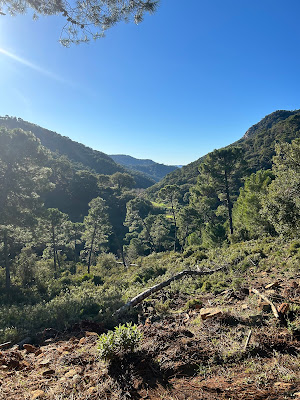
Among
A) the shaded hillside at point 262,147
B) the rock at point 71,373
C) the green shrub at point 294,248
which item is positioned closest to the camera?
the rock at point 71,373

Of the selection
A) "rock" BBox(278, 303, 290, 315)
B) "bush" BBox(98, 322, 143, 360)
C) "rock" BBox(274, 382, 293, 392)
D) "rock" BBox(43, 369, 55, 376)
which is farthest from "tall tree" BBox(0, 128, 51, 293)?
"rock" BBox(274, 382, 293, 392)

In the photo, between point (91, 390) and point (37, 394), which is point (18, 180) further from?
point (91, 390)

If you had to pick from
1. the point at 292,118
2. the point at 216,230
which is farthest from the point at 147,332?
the point at 292,118

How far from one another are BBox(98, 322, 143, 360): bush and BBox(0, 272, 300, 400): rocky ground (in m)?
0.11

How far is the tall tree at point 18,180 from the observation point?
1259 cm

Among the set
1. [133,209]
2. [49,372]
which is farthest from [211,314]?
[133,209]

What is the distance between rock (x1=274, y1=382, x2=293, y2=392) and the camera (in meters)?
2.41

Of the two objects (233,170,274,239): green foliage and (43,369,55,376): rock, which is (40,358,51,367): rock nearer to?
(43,369,55,376): rock

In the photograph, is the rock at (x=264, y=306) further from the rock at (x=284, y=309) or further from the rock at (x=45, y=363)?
the rock at (x=45, y=363)

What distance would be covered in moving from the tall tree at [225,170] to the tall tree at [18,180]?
17576 millimetres

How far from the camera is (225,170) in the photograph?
935 inches

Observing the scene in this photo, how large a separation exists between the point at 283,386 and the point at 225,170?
75.9 feet

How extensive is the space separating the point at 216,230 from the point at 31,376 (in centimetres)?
2374

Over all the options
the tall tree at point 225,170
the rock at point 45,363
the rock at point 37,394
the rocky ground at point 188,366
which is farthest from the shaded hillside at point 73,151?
the rock at point 37,394
